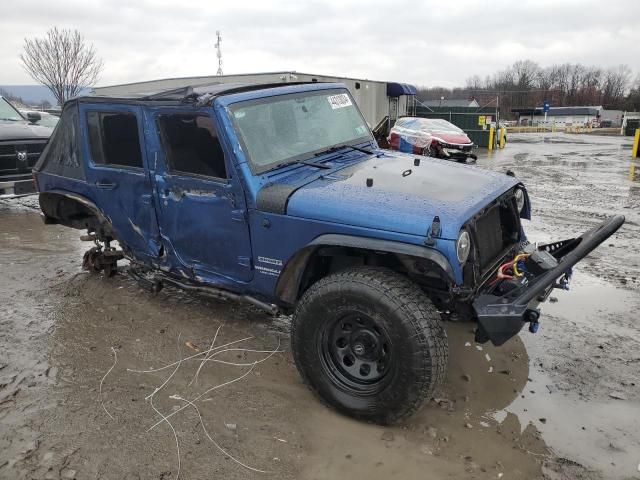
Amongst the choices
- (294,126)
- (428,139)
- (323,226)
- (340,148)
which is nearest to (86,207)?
(294,126)

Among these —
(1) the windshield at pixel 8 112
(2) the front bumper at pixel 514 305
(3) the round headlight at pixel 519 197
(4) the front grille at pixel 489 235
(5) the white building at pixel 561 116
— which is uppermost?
(1) the windshield at pixel 8 112

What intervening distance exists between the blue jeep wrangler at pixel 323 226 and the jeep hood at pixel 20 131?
16.8ft

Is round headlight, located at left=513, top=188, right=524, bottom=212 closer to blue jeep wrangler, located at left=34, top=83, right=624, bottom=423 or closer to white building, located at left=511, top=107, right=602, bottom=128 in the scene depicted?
blue jeep wrangler, located at left=34, top=83, right=624, bottom=423

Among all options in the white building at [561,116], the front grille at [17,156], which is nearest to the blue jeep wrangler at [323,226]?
the front grille at [17,156]

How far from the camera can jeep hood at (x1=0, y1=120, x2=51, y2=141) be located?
886 centimetres

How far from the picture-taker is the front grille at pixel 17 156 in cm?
873

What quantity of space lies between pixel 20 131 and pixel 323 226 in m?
8.25

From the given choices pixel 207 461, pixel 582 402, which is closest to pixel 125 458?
pixel 207 461

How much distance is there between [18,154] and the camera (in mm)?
8859

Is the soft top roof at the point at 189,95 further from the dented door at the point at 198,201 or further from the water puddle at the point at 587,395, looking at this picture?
the water puddle at the point at 587,395

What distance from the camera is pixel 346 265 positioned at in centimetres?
357

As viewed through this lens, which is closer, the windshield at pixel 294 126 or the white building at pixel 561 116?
the windshield at pixel 294 126

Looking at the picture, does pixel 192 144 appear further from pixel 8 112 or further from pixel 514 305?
pixel 8 112

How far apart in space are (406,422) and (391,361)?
512 mm
